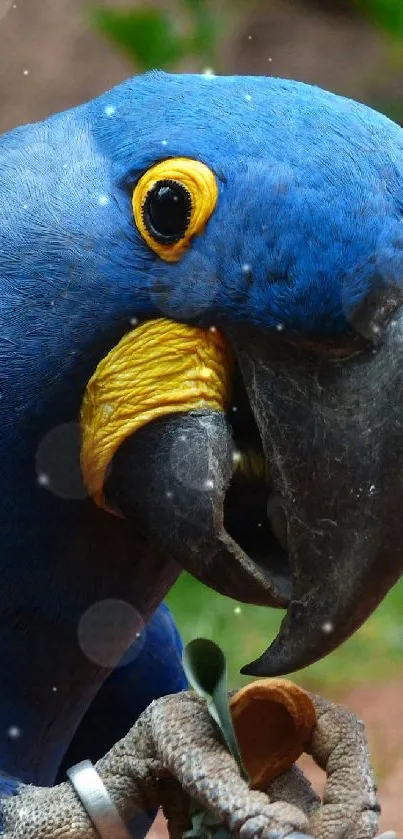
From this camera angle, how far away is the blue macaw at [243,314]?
3.07 ft

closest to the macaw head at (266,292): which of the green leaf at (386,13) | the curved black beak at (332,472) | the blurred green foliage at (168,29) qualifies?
the curved black beak at (332,472)

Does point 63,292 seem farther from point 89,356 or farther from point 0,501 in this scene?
point 0,501

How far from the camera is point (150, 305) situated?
3.28 ft

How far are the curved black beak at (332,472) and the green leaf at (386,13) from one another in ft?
A: 7.25

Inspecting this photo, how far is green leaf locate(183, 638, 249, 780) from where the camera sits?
3.14 feet

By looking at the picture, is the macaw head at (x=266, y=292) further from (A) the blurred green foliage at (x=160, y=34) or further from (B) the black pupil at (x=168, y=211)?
(A) the blurred green foliage at (x=160, y=34)

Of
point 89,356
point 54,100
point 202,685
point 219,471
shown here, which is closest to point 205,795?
point 202,685

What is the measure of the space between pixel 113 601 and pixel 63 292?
1.12 ft

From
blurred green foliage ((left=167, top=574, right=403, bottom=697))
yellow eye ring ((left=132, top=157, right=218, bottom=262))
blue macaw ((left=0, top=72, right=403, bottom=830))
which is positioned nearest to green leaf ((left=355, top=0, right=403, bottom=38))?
blurred green foliage ((left=167, top=574, right=403, bottom=697))

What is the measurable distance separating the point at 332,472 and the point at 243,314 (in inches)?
5.6

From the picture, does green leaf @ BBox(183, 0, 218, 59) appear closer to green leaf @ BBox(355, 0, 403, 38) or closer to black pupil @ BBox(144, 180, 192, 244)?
green leaf @ BBox(355, 0, 403, 38)

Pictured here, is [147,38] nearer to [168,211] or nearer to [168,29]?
[168,29]

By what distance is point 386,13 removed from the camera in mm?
3023

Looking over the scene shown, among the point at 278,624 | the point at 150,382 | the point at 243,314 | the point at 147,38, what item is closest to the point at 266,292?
the point at 243,314
